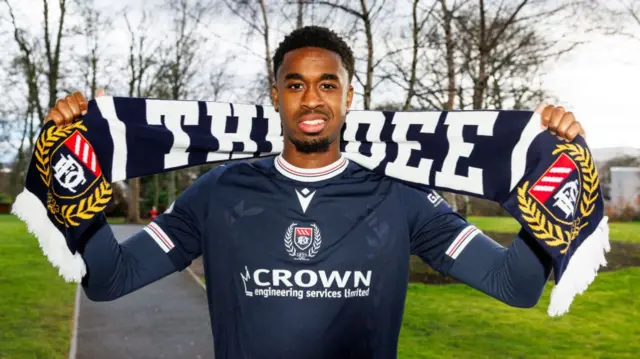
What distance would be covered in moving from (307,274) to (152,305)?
27.4 ft

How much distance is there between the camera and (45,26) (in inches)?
875

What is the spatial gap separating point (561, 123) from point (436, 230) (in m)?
0.68

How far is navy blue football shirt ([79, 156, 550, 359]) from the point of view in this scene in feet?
8.55

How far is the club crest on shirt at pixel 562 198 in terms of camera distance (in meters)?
2.56

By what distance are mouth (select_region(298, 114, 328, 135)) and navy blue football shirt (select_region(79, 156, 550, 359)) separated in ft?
0.73

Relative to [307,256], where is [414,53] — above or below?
above

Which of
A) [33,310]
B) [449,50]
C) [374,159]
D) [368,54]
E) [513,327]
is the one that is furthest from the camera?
[449,50]

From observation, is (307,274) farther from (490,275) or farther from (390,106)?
(390,106)

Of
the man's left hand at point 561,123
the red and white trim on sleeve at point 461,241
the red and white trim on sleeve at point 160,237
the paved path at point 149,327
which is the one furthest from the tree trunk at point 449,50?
the red and white trim on sleeve at point 160,237

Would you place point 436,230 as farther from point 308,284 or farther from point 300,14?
point 300,14

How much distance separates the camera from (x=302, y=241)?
2699mm

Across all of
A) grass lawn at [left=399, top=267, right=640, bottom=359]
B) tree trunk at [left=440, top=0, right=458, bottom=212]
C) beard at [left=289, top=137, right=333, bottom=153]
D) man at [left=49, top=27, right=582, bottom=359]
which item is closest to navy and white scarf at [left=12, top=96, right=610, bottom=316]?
man at [left=49, top=27, right=582, bottom=359]

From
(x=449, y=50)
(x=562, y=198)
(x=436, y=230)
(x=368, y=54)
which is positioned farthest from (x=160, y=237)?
(x=449, y=50)

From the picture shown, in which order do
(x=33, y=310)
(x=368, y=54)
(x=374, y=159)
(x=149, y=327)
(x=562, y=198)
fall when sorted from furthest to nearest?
1. (x=368, y=54)
2. (x=33, y=310)
3. (x=149, y=327)
4. (x=374, y=159)
5. (x=562, y=198)
